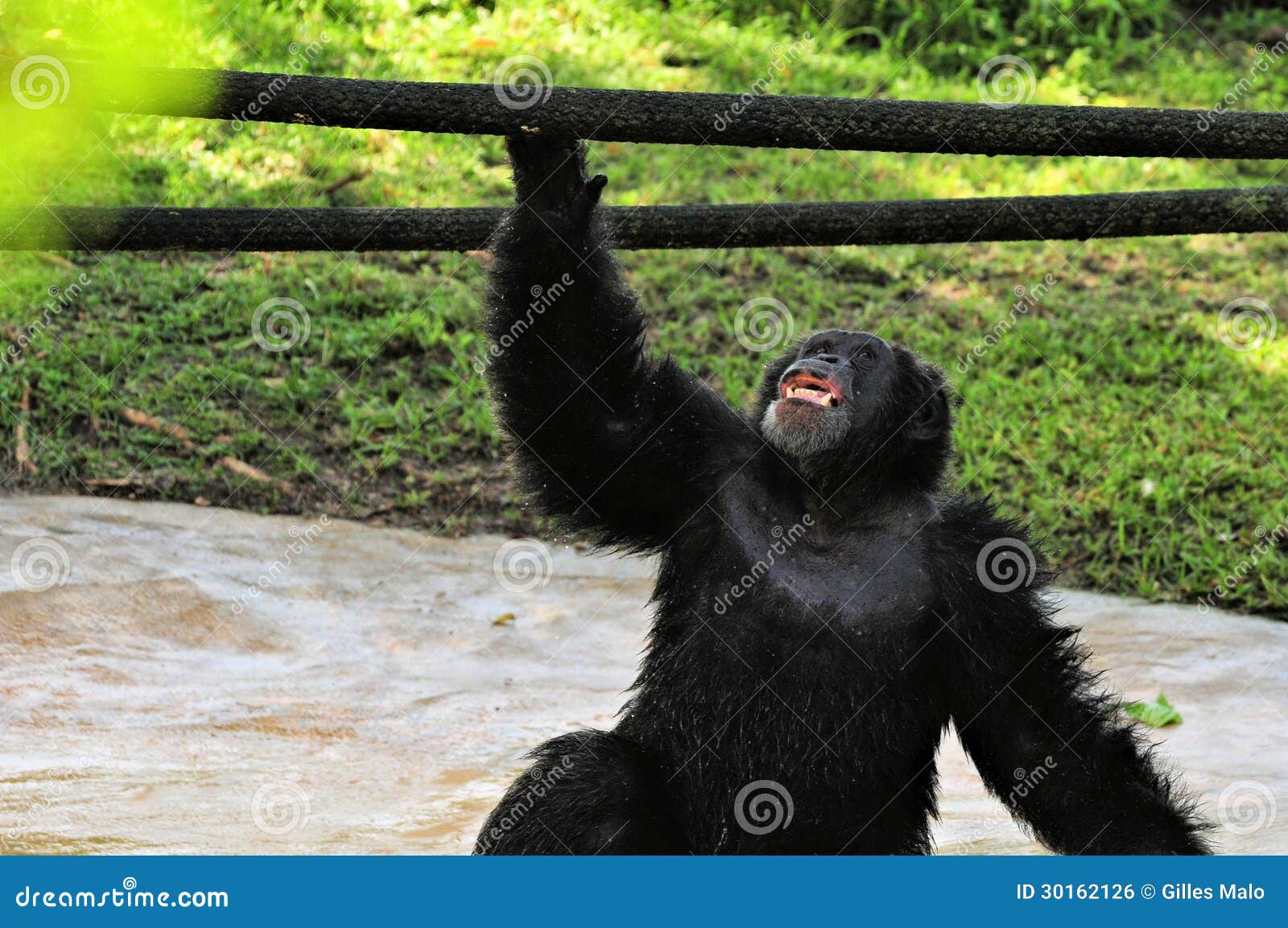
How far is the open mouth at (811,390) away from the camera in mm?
5177

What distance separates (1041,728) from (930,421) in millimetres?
1132

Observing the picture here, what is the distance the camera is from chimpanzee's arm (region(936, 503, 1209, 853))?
477 cm

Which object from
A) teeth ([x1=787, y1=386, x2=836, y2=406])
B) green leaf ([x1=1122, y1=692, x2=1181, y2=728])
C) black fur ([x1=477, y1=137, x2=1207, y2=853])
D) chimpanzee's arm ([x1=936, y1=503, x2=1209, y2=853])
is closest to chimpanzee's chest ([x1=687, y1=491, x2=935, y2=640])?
black fur ([x1=477, y1=137, x2=1207, y2=853])

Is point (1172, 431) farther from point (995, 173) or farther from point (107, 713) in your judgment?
point (107, 713)

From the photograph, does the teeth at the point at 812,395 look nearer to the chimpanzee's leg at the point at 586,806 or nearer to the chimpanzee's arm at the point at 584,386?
the chimpanzee's arm at the point at 584,386

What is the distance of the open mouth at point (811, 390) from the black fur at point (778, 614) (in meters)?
0.01

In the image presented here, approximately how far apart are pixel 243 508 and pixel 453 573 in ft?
4.75

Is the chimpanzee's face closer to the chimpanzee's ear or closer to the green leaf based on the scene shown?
the chimpanzee's ear

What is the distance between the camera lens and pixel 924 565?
202 inches

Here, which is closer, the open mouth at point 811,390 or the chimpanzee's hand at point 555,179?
the chimpanzee's hand at point 555,179

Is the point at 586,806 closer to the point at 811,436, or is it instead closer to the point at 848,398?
the point at 811,436

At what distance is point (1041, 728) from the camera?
16.0ft

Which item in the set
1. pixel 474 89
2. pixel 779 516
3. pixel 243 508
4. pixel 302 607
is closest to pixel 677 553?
pixel 779 516

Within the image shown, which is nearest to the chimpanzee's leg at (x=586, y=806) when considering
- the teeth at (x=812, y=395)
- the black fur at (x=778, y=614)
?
the black fur at (x=778, y=614)
